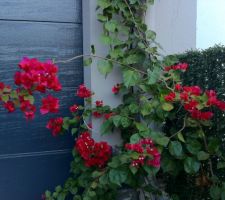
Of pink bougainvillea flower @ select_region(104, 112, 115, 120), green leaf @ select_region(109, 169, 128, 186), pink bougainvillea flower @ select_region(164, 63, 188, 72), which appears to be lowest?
green leaf @ select_region(109, 169, 128, 186)

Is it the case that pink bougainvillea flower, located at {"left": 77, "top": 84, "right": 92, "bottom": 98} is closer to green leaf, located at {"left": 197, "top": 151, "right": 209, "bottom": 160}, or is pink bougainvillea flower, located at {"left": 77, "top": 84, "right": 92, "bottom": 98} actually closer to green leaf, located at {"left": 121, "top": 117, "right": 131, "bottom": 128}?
green leaf, located at {"left": 121, "top": 117, "right": 131, "bottom": 128}

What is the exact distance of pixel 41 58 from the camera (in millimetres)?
2805

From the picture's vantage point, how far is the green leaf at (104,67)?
2619mm

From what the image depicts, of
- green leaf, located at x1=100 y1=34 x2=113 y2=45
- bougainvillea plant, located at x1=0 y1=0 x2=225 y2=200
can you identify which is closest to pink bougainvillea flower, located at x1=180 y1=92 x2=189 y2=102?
bougainvillea plant, located at x1=0 y1=0 x2=225 y2=200

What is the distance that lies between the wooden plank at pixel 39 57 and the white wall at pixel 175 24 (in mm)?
566

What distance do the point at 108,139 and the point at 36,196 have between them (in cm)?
61

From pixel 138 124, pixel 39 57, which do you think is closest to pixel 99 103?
pixel 138 124

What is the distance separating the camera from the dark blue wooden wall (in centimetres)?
272

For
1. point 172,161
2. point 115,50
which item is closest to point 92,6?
point 115,50

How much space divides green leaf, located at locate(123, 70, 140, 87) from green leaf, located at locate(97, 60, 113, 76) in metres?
0.11

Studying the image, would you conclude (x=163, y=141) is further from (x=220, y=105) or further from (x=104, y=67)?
(x=104, y=67)

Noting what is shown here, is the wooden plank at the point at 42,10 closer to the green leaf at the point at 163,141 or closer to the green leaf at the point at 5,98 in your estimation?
the green leaf at the point at 5,98

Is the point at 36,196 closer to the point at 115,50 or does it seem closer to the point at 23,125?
the point at 23,125

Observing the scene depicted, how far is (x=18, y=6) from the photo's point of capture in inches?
108
